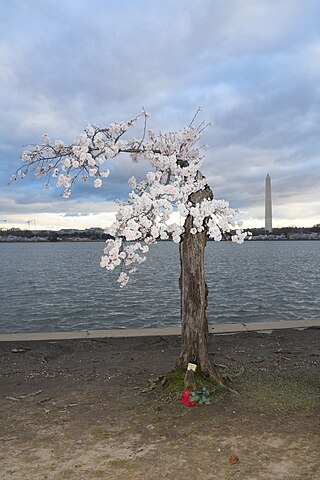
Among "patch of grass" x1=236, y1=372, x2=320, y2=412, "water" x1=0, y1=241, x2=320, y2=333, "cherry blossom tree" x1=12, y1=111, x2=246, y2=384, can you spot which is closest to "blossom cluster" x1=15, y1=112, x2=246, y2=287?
"cherry blossom tree" x1=12, y1=111, x2=246, y2=384

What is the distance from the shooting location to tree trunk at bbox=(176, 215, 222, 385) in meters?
7.87

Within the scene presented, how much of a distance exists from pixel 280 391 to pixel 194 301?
2.09 metres

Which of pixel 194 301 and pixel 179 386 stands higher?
pixel 194 301

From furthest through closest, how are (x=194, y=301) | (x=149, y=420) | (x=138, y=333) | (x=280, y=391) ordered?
(x=138, y=333)
(x=194, y=301)
(x=280, y=391)
(x=149, y=420)

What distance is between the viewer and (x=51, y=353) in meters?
10.8

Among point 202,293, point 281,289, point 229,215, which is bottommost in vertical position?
point 281,289

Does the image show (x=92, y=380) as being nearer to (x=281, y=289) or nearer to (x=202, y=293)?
(x=202, y=293)

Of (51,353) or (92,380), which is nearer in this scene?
(92,380)

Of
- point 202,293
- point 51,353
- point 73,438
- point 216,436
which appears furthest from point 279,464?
point 51,353

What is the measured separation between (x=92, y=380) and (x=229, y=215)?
410 centimetres

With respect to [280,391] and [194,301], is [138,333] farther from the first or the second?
[280,391]

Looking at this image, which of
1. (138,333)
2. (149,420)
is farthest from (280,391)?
(138,333)

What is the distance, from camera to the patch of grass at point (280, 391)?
7.09 m

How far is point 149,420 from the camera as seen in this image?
21.9 ft
